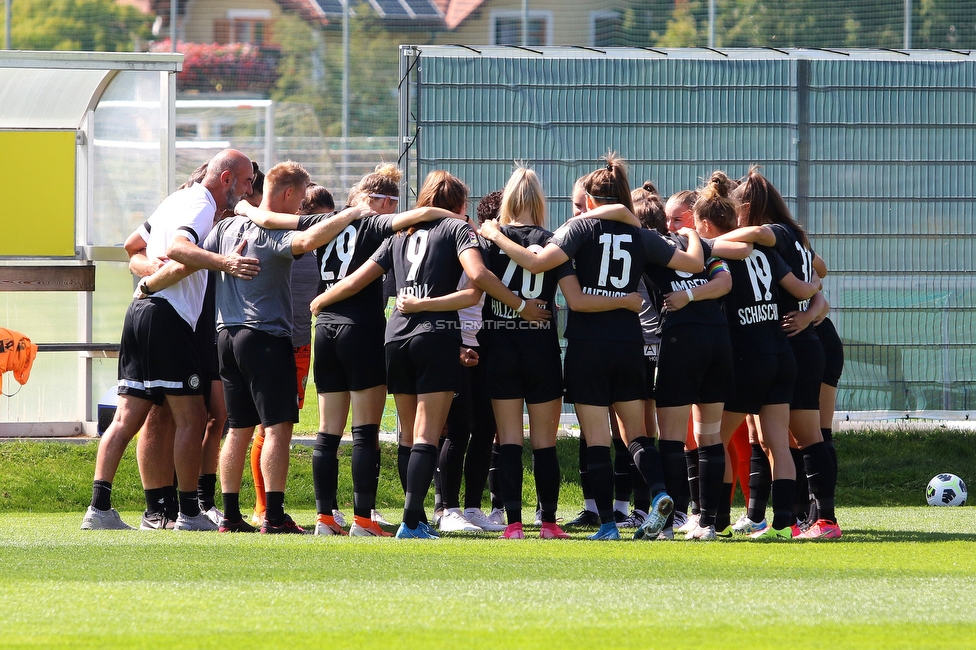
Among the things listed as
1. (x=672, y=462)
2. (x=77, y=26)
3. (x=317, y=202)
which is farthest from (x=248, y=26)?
(x=672, y=462)

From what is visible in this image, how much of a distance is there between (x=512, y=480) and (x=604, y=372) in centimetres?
77

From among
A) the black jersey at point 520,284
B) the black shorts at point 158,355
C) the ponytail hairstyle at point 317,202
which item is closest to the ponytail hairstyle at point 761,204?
the black jersey at point 520,284

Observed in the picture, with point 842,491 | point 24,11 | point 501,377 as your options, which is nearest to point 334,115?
point 24,11

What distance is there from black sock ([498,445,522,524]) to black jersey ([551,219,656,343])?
2.29ft

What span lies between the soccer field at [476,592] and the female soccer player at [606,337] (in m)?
0.44

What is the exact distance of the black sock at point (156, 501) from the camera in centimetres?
666

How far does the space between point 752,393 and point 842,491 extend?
3.15m

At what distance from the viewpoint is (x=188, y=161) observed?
73.7ft

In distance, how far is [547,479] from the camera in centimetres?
638

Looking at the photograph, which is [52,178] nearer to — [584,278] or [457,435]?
[457,435]

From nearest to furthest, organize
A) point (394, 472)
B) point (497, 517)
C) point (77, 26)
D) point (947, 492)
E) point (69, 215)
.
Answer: point (497, 517)
point (947, 492)
point (394, 472)
point (69, 215)
point (77, 26)

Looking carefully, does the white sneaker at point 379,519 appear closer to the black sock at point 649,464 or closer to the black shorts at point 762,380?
the black sock at point 649,464

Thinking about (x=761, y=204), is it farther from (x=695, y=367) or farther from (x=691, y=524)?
(x=691, y=524)

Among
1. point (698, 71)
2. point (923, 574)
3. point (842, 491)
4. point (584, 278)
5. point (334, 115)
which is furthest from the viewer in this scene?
point (334, 115)
